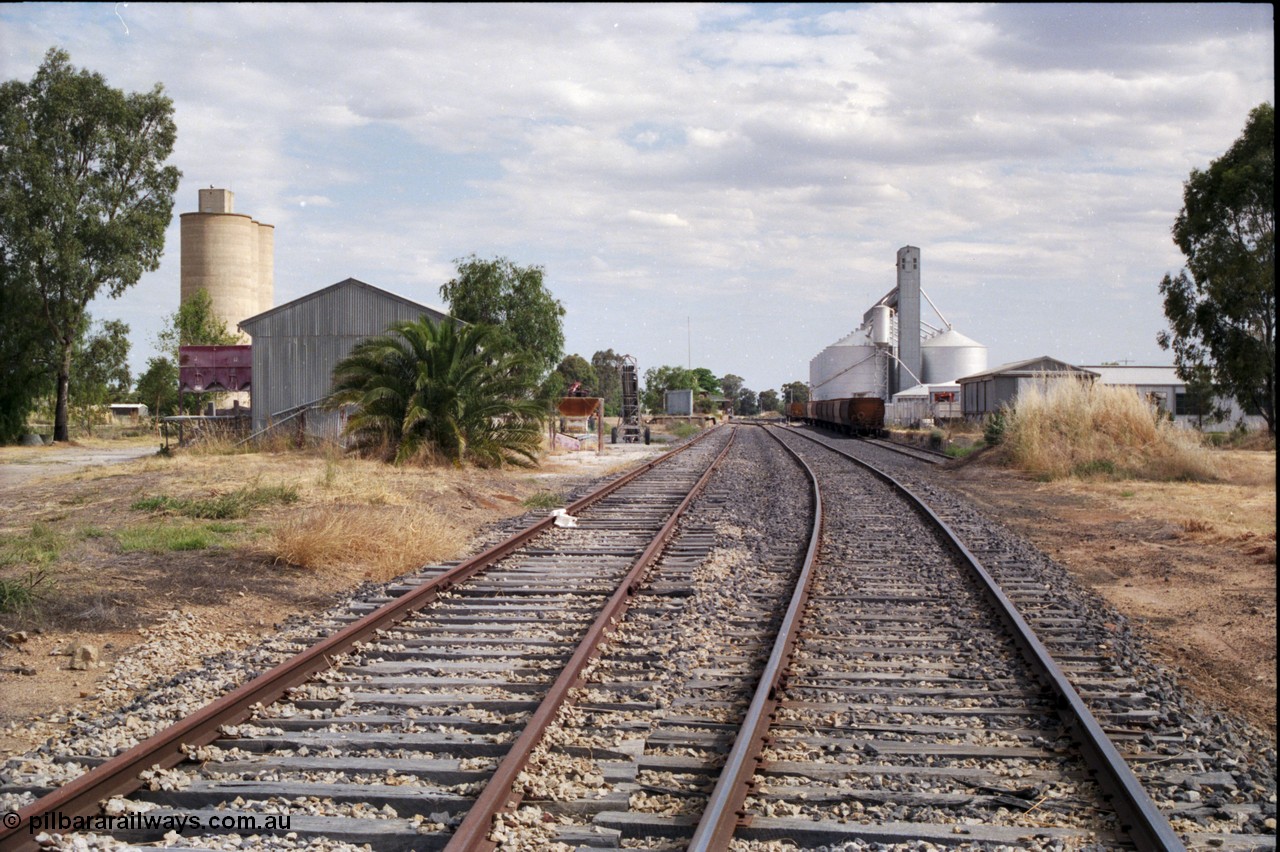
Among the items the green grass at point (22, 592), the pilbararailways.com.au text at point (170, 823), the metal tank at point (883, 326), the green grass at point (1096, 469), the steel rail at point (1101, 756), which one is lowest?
the pilbararailways.com.au text at point (170, 823)

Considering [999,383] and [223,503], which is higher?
[999,383]

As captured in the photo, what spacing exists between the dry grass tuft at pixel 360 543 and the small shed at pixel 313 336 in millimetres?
21891

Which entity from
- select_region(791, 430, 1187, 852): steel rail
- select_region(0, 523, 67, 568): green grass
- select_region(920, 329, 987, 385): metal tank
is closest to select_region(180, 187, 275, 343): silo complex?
select_region(920, 329, 987, 385): metal tank

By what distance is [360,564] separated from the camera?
11.4 metres

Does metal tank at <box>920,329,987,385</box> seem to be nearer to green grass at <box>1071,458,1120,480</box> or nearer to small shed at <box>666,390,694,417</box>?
small shed at <box>666,390,694,417</box>

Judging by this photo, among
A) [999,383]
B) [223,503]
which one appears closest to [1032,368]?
[999,383]

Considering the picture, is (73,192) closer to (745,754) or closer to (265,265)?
(265,265)

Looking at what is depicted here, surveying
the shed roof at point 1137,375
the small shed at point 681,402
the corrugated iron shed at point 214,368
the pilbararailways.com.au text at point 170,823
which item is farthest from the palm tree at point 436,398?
the small shed at point 681,402

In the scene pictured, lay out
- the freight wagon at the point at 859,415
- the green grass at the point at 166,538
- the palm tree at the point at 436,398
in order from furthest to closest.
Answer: the freight wagon at the point at 859,415, the palm tree at the point at 436,398, the green grass at the point at 166,538

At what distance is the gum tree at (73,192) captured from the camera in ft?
127

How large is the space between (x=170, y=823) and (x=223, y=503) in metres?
11.3

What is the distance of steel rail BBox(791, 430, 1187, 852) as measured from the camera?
432 cm

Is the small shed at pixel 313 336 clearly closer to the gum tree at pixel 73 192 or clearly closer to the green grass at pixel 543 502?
the gum tree at pixel 73 192

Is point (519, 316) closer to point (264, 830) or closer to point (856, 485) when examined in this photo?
point (856, 485)
